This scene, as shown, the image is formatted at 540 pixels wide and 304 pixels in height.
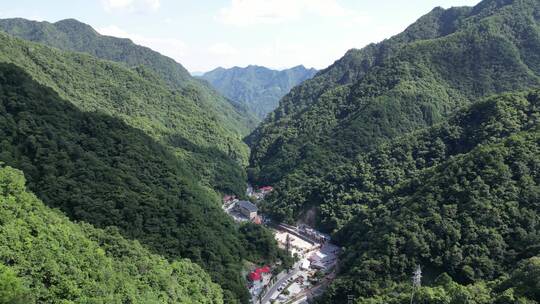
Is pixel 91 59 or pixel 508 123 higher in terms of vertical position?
pixel 91 59

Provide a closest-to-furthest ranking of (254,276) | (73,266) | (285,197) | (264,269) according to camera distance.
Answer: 1. (73,266)
2. (254,276)
3. (264,269)
4. (285,197)

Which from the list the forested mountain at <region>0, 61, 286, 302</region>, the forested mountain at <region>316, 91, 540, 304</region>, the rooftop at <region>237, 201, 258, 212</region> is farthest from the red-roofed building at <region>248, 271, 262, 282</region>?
the rooftop at <region>237, 201, 258, 212</region>

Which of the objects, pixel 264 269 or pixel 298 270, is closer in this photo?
pixel 264 269

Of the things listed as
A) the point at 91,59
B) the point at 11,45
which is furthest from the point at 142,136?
the point at 91,59

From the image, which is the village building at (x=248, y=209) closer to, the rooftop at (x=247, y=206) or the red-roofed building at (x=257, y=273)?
the rooftop at (x=247, y=206)

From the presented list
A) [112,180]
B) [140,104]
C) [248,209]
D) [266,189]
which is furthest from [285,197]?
[140,104]

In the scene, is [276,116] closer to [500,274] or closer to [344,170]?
[344,170]

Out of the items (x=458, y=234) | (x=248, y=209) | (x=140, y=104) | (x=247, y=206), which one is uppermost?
(x=140, y=104)

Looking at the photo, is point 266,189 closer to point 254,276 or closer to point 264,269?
point 264,269
